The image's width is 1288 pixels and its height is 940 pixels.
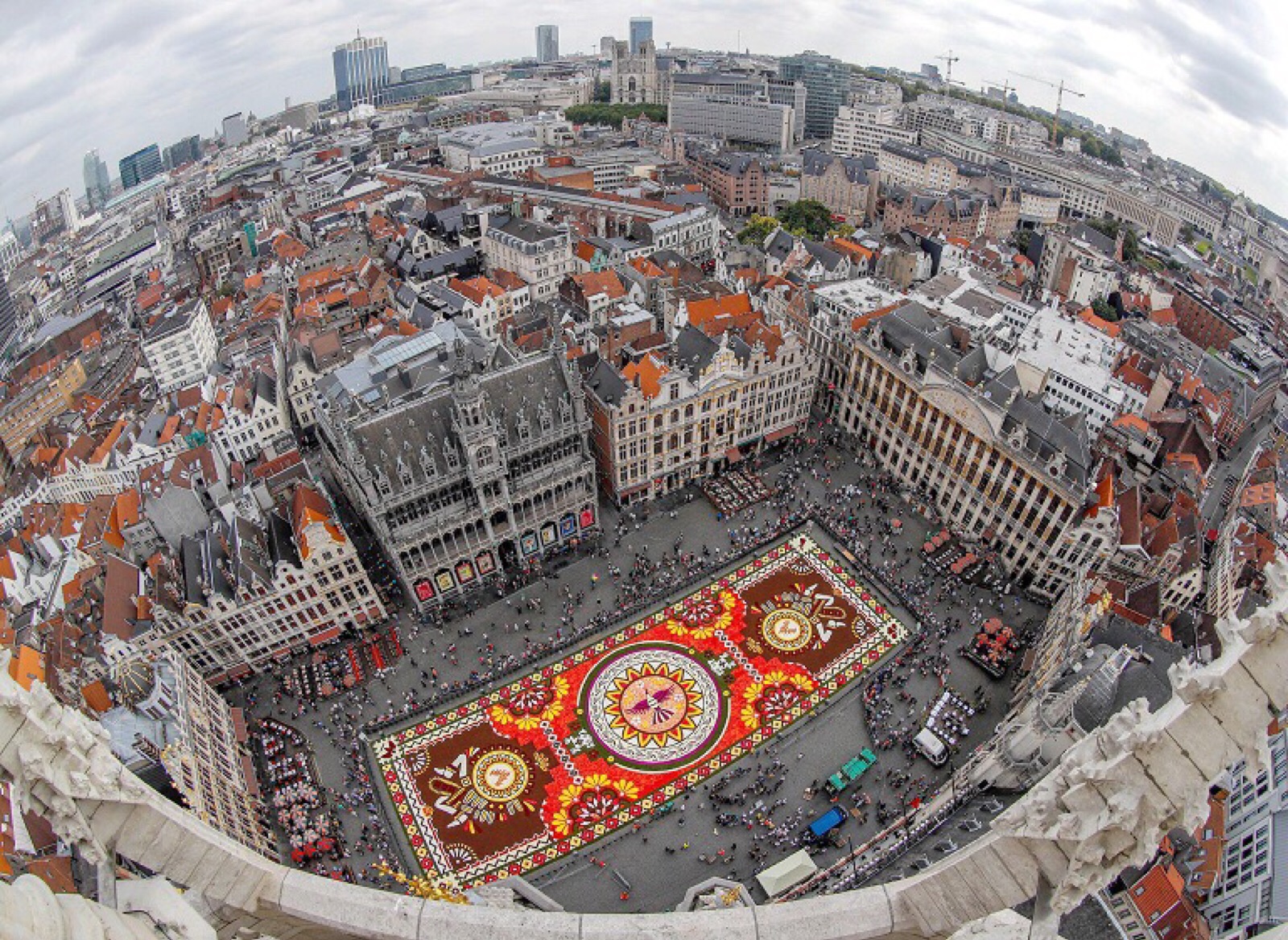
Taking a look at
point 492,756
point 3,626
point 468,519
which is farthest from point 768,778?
point 3,626

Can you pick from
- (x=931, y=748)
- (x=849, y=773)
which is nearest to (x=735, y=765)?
(x=849, y=773)

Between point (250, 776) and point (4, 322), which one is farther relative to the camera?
point (4, 322)

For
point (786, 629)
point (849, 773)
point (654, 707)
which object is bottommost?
point (654, 707)

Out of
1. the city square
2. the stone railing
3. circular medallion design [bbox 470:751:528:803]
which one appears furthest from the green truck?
the stone railing

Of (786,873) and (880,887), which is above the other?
(880,887)

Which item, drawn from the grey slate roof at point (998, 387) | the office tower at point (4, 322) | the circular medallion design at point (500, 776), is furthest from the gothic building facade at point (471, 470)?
the office tower at point (4, 322)

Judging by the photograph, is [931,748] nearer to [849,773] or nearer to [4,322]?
[849,773]

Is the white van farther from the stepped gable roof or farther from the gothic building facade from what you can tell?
the stepped gable roof
